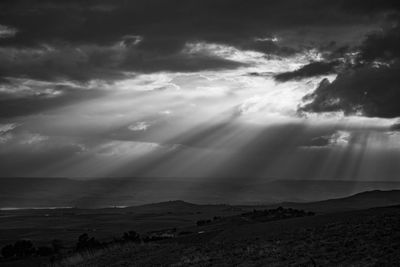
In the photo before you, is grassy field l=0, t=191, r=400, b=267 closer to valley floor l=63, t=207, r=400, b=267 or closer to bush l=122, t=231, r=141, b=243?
valley floor l=63, t=207, r=400, b=267

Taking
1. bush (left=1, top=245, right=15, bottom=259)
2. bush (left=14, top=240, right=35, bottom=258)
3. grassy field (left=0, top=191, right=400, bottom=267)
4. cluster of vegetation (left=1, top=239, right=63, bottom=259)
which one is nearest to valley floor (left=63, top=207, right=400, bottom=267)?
grassy field (left=0, top=191, right=400, bottom=267)

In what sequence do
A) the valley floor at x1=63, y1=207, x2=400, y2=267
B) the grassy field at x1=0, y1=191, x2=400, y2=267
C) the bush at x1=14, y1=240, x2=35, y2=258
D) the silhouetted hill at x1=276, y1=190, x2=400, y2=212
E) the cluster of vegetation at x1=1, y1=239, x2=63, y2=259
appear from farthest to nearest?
the silhouetted hill at x1=276, y1=190, x2=400, y2=212, the bush at x1=14, y1=240, x2=35, y2=258, the cluster of vegetation at x1=1, y1=239, x2=63, y2=259, the grassy field at x1=0, y1=191, x2=400, y2=267, the valley floor at x1=63, y1=207, x2=400, y2=267

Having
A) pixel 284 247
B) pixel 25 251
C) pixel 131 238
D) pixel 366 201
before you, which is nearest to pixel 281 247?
pixel 284 247

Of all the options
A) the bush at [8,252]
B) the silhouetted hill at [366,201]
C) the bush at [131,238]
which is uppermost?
the silhouetted hill at [366,201]

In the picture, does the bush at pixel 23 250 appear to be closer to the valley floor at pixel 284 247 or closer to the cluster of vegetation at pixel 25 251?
the cluster of vegetation at pixel 25 251

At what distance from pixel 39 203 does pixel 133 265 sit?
125 m

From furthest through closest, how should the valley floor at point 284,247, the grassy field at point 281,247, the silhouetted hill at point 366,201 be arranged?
the silhouetted hill at point 366,201
the grassy field at point 281,247
the valley floor at point 284,247

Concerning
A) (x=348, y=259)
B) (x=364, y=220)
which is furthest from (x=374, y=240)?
(x=364, y=220)

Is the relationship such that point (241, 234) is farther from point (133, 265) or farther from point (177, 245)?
point (133, 265)

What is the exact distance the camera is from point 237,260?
20.1 m

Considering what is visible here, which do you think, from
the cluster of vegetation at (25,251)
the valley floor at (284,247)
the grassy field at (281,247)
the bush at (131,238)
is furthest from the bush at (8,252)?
the valley floor at (284,247)

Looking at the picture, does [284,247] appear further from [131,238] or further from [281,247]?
[131,238]

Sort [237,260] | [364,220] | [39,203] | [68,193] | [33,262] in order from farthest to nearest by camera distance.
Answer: [68,193] < [39,203] < [33,262] < [364,220] < [237,260]

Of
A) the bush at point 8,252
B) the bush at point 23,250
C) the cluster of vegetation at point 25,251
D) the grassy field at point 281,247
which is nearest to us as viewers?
the grassy field at point 281,247
